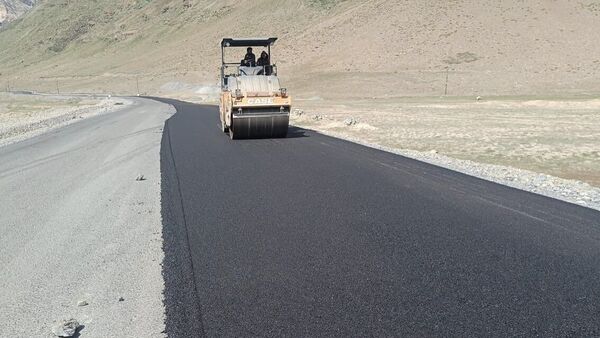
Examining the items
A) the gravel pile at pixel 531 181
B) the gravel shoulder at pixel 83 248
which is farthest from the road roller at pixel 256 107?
the gravel pile at pixel 531 181

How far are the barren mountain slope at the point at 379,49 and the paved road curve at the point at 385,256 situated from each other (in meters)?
46.2

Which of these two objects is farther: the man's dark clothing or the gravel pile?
the man's dark clothing

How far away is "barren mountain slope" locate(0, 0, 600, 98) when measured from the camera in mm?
56656

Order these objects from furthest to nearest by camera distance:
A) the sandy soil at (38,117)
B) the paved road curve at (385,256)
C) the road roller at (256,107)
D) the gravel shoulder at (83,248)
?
1. the sandy soil at (38,117)
2. the road roller at (256,107)
3. the gravel shoulder at (83,248)
4. the paved road curve at (385,256)

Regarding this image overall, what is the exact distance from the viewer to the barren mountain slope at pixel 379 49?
56656mm

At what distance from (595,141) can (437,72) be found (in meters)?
45.1

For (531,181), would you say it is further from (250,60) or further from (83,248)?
(250,60)

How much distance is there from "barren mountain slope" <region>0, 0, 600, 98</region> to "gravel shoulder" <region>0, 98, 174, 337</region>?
45470 mm

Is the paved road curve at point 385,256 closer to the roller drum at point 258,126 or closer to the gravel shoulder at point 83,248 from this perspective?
the gravel shoulder at point 83,248

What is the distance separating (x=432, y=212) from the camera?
722 centimetres

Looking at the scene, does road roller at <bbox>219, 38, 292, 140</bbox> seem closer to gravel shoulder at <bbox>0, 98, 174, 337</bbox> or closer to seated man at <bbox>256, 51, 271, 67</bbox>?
seated man at <bbox>256, 51, 271, 67</bbox>

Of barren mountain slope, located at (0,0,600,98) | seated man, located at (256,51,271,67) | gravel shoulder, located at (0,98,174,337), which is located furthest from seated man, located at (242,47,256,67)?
barren mountain slope, located at (0,0,600,98)

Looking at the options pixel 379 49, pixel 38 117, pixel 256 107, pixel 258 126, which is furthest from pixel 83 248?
pixel 379 49

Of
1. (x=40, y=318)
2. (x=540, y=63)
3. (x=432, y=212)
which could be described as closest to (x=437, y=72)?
(x=540, y=63)
